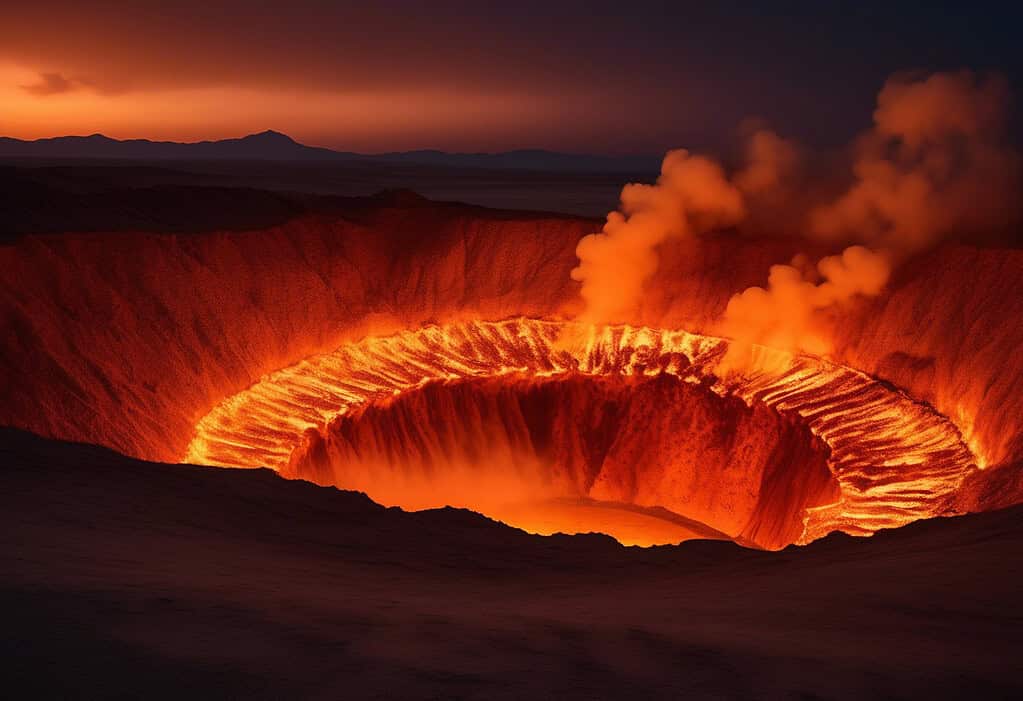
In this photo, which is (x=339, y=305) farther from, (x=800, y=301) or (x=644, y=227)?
(x=800, y=301)

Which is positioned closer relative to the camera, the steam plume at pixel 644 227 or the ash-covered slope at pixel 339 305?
the ash-covered slope at pixel 339 305

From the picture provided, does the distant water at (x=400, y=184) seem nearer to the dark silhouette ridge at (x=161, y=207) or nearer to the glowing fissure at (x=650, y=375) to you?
the dark silhouette ridge at (x=161, y=207)

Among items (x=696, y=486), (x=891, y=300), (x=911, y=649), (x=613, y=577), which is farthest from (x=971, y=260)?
(x=911, y=649)

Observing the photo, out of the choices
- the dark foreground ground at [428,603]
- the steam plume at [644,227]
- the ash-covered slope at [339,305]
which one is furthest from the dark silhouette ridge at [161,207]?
the dark foreground ground at [428,603]

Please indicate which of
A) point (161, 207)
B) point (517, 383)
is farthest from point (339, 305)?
point (517, 383)

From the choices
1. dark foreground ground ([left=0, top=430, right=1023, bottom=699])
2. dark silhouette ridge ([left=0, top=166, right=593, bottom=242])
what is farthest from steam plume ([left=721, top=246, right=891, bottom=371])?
dark foreground ground ([left=0, top=430, right=1023, bottom=699])
